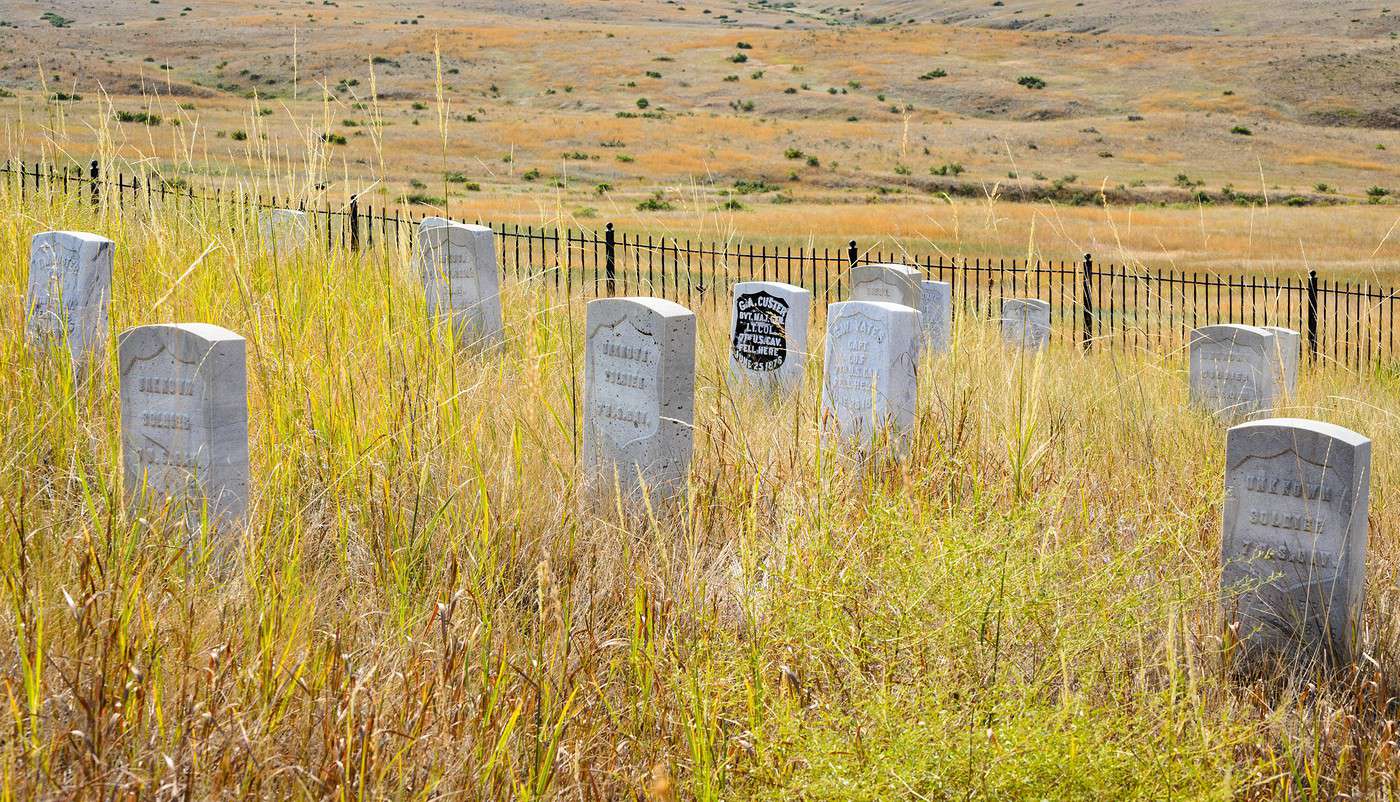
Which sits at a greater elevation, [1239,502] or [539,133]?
[539,133]

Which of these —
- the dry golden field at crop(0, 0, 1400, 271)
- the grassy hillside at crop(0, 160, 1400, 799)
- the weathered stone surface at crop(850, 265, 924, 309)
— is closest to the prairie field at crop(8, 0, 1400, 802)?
the grassy hillside at crop(0, 160, 1400, 799)

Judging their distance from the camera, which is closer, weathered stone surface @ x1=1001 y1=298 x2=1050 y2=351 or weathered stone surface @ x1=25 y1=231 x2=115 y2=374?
weathered stone surface @ x1=25 y1=231 x2=115 y2=374

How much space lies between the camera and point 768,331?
8867 millimetres

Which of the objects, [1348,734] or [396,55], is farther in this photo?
[396,55]

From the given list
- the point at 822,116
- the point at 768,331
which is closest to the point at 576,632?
the point at 768,331

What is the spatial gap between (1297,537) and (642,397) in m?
2.46

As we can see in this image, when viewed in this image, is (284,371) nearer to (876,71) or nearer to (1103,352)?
(1103,352)

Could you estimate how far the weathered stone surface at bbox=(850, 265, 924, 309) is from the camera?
9375 mm

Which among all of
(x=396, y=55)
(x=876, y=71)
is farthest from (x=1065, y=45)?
(x=396, y=55)

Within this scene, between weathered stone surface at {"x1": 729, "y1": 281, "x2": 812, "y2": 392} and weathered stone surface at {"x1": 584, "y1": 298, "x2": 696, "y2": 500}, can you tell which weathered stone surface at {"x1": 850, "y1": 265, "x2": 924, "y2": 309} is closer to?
weathered stone surface at {"x1": 729, "y1": 281, "x2": 812, "y2": 392}

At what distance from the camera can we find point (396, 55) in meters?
80.6

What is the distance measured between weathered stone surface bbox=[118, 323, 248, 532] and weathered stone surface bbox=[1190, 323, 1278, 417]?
5788 mm

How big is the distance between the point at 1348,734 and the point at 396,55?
8327cm

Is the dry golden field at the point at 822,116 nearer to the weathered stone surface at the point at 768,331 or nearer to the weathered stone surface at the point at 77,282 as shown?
the weathered stone surface at the point at 77,282
